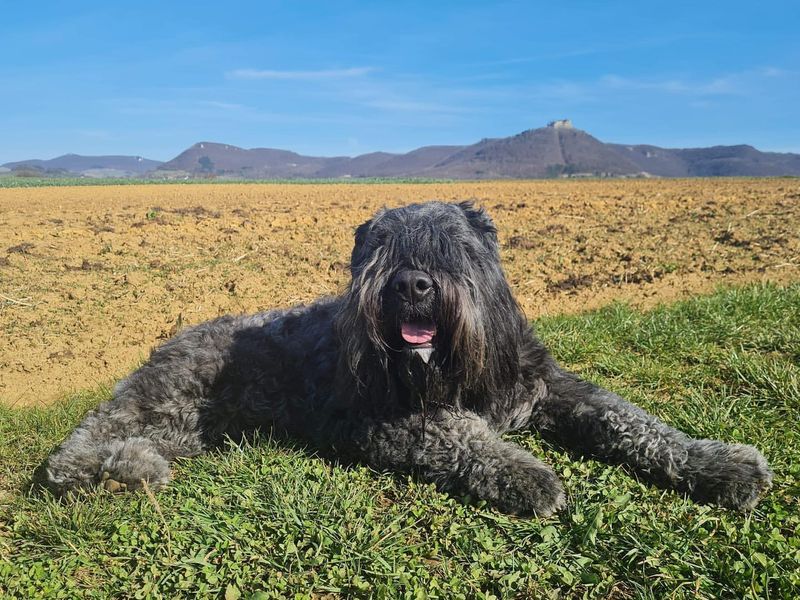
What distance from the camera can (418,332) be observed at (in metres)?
3.50

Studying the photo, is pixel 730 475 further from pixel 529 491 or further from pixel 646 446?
pixel 529 491

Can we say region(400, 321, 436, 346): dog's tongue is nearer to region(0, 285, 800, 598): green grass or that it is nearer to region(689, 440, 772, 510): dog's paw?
region(0, 285, 800, 598): green grass

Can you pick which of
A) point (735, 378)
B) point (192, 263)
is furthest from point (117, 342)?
point (735, 378)

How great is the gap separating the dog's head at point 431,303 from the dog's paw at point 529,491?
0.59 metres

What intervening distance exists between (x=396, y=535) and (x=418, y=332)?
1.13 m

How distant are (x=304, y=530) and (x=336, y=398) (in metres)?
0.98

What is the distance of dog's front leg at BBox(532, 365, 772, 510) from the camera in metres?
3.31

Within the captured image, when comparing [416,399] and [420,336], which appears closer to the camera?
[420,336]

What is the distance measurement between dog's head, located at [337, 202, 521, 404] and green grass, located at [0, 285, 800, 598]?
800 mm

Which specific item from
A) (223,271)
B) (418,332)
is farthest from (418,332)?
(223,271)

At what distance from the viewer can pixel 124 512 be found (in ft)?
11.6

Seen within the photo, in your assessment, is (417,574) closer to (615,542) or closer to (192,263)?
(615,542)

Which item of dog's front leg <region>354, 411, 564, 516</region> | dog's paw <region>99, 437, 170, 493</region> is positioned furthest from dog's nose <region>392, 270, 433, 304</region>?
dog's paw <region>99, 437, 170, 493</region>

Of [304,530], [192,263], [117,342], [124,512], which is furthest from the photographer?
[192,263]
